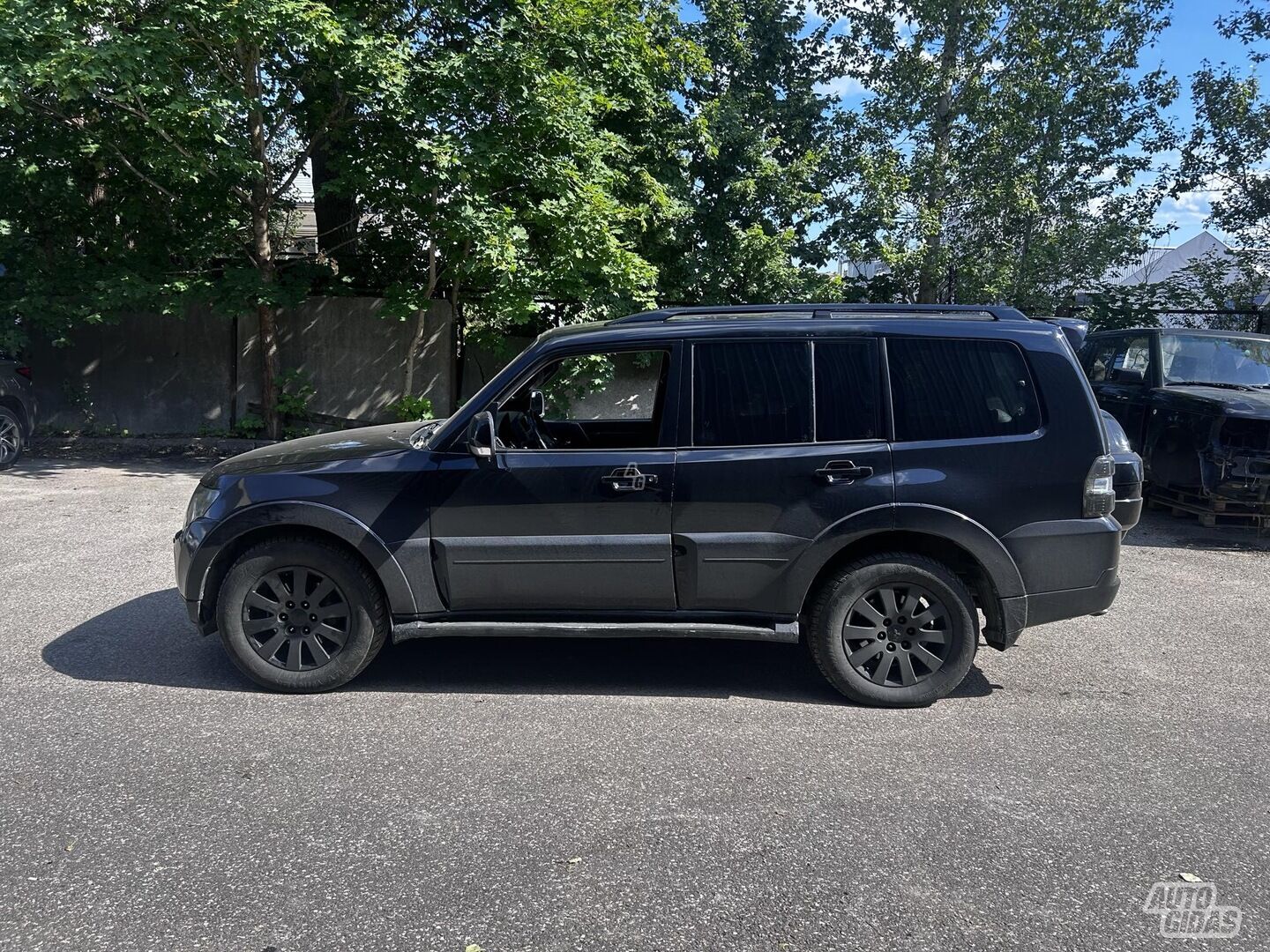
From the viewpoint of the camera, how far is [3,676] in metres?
5.08

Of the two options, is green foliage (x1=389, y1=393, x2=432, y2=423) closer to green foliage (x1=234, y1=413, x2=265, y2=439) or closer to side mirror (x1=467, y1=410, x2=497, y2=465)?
green foliage (x1=234, y1=413, x2=265, y2=439)

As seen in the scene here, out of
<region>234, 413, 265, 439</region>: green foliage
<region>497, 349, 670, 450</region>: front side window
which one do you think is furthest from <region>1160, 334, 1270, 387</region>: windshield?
<region>234, 413, 265, 439</region>: green foliage

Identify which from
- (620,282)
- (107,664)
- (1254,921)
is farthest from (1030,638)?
(620,282)

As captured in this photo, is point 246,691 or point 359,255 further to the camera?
point 359,255

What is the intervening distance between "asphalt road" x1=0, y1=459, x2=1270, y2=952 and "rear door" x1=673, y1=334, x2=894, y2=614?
0.72 meters

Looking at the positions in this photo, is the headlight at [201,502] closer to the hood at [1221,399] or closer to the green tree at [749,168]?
Answer: the hood at [1221,399]

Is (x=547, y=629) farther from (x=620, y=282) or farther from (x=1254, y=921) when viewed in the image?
(x=620, y=282)

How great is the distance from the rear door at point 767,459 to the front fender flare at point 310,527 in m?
1.39

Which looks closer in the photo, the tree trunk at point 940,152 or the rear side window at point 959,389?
the rear side window at point 959,389

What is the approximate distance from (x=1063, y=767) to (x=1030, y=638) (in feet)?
6.51

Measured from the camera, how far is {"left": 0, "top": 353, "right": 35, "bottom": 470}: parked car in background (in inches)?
456

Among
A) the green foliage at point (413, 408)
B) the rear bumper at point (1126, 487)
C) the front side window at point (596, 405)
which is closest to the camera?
the front side window at point (596, 405)

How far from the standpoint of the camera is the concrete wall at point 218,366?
47.1ft

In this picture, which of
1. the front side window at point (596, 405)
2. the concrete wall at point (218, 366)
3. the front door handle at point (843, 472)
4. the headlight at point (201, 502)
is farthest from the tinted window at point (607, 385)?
the concrete wall at point (218, 366)
